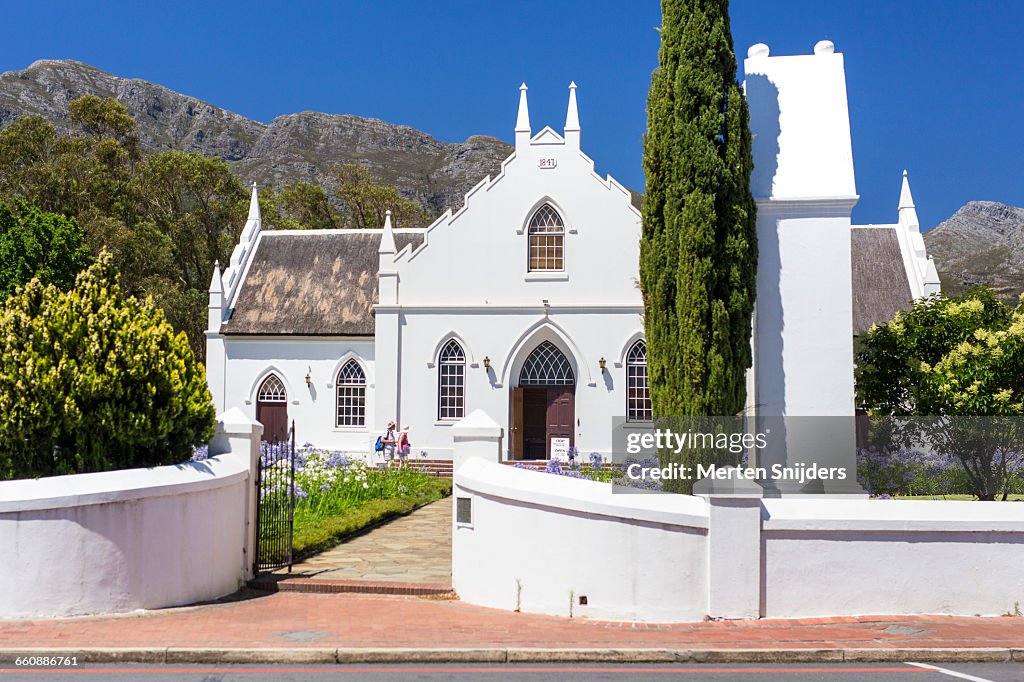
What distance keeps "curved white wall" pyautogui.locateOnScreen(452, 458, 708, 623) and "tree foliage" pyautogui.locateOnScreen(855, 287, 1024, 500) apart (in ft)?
21.8

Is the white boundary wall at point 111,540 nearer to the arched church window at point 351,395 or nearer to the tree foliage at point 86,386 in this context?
the tree foliage at point 86,386

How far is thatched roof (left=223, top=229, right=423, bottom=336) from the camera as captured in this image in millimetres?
31250

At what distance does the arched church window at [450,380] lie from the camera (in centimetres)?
2858

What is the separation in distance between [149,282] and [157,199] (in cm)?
703

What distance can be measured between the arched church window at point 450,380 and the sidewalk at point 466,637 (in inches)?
684

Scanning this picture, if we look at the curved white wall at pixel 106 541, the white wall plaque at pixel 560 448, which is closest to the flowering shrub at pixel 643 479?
the curved white wall at pixel 106 541

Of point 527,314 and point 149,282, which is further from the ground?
point 149,282

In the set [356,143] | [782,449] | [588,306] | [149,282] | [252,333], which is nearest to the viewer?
[782,449]

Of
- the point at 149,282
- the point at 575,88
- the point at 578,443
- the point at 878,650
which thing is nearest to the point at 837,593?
the point at 878,650

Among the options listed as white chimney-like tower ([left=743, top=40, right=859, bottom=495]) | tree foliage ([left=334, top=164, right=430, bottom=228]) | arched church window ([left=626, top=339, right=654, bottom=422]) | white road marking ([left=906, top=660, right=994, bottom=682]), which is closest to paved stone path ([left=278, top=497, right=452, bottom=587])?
white road marking ([left=906, top=660, right=994, bottom=682])

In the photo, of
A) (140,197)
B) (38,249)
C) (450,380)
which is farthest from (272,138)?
(450,380)

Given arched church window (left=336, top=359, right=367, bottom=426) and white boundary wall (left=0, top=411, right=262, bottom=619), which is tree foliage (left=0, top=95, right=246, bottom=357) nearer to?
arched church window (left=336, top=359, right=367, bottom=426)

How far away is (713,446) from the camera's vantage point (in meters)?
14.3

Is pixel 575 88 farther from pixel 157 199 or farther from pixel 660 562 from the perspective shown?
pixel 157 199
